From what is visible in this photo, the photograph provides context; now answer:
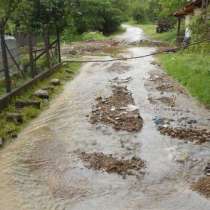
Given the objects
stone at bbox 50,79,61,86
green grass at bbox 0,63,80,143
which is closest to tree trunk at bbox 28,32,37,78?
green grass at bbox 0,63,80,143

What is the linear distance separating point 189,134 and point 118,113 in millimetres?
2109

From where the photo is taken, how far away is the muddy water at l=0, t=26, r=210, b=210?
581cm

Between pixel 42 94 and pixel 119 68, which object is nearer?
pixel 42 94

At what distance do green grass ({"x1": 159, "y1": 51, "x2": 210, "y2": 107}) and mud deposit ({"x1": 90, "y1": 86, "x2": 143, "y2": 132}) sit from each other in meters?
2.01

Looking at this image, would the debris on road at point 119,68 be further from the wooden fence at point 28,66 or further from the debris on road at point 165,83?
the wooden fence at point 28,66

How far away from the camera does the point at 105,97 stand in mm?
12195

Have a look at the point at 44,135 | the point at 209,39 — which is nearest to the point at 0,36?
the point at 44,135

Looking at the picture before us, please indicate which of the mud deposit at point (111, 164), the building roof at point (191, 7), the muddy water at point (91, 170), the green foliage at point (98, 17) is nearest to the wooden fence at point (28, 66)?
the muddy water at point (91, 170)

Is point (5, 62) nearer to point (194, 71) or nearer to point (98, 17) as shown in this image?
point (194, 71)

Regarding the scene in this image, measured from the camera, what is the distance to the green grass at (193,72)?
1191 cm

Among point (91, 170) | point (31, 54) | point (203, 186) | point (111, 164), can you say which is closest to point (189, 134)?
point (111, 164)

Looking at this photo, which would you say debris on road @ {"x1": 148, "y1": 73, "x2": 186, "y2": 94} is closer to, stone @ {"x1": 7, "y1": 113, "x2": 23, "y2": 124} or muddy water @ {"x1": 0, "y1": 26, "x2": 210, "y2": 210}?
muddy water @ {"x1": 0, "y1": 26, "x2": 210, "y2": 210}

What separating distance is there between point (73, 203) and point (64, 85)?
8955mm

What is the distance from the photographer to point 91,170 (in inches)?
268
